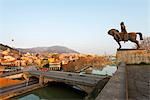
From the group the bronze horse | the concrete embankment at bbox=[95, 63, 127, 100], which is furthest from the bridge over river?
the concrete embankment at bbox=[95, 63, 127, 100]

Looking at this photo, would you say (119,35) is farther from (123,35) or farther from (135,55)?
(135,55)

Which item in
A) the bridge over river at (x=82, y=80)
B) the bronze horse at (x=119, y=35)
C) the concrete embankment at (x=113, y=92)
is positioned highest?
the bronze horse at (x=119, y=35)

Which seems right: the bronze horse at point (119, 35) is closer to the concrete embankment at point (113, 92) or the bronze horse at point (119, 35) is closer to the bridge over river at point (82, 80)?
the bridge over river at point (82, 80)

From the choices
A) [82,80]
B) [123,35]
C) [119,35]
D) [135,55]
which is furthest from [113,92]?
[82,80]

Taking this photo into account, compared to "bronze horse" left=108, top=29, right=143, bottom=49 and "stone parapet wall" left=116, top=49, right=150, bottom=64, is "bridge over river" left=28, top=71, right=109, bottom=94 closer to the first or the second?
"stone parapet wall" left=116, top=49, right=150, bottom=64

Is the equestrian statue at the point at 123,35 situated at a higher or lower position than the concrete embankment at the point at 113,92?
higher

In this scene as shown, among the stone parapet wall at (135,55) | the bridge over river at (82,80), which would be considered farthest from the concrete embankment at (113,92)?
the bridge over river at (82,80)

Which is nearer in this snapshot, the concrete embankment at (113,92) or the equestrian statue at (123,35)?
the concrete embankment at (113,92)

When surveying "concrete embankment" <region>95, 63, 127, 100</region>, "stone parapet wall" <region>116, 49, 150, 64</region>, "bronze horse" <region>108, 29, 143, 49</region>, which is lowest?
"concrete embankment" <region>95, 63, 127, 100</region>

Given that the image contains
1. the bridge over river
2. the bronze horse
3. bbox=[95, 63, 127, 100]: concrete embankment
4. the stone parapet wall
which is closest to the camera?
bbox=[95, 63, 127, 100]: concrete embankment

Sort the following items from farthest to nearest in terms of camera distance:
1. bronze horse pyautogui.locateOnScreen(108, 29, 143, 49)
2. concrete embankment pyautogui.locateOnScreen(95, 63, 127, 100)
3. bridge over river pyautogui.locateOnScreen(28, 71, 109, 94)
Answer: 1. bridge over river pyautogui.locateOnScreen(28, 71, 109, 94)
2. bronze horse pyautogui.locateOnScreen(108, 29, 143, 49)
3. concrete embankment pyautogui.locateOnScreen(95, 63, 127, 100)

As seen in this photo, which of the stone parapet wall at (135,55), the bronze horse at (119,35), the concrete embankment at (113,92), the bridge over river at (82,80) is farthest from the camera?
the bridge over river at (82,80)

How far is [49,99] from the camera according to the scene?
2725cm

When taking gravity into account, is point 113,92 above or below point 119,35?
below
